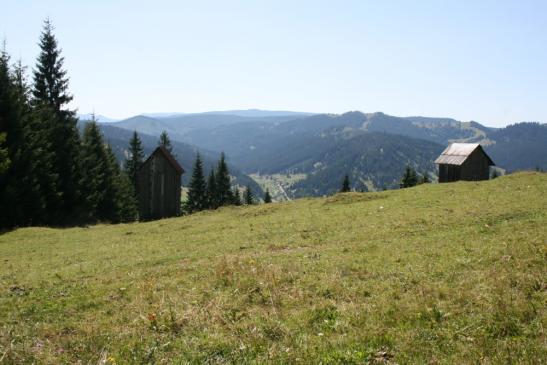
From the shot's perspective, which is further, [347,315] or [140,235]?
[140,235]

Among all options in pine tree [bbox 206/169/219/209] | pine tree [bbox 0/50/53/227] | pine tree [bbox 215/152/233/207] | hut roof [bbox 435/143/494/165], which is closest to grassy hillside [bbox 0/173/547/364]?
pine tree [bbox 0/50/53/227]

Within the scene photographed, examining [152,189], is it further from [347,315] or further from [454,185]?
[347,315]

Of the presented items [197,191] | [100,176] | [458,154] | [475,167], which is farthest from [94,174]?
[475,167]

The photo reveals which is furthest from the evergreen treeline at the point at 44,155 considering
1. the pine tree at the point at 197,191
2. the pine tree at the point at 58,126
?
the pine tree at the point at 197,191

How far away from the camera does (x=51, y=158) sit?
43719 mm

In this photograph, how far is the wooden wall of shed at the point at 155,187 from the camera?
171ft

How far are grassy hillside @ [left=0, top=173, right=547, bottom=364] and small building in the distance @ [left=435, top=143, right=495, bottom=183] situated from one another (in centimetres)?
3738

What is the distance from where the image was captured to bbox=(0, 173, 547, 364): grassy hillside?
7652 mm

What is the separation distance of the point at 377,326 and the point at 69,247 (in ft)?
79.0

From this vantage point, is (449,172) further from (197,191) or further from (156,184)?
(197,191)

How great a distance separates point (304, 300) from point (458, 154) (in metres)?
54.7

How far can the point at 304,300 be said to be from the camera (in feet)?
34.1

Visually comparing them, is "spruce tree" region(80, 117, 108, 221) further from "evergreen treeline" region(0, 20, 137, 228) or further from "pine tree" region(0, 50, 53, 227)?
"pine tree" region(0, 50, 53, 227)

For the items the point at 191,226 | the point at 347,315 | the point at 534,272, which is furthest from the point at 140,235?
the point at 534,272
